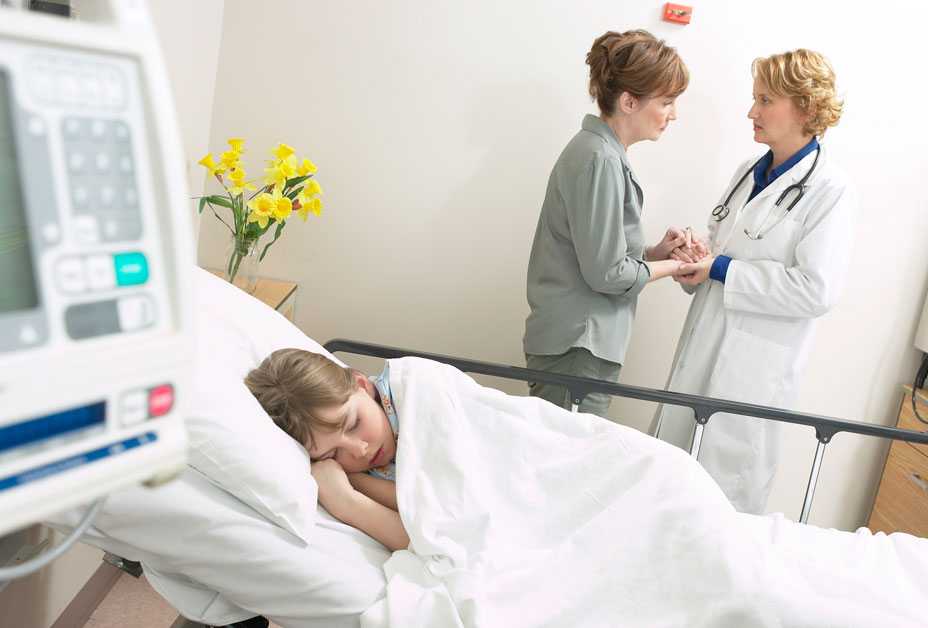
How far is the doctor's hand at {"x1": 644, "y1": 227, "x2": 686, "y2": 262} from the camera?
235cm

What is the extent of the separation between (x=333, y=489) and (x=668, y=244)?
4.49 ft

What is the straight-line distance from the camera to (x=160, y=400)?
1.91ft

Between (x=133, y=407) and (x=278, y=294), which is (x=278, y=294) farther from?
(x=133, y=407)

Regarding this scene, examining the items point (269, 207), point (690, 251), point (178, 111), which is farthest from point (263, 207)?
point (690, 251)

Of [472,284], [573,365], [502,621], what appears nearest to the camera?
[502,621]

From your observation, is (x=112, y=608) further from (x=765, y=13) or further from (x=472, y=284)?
(x=765, y=13)

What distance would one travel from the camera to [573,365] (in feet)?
7.20

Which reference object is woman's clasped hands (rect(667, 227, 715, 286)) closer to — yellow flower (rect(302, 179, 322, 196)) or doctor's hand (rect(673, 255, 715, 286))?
doctor's hand (rect(673, 255, 715, 286))

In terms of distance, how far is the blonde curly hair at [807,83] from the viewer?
2146mm

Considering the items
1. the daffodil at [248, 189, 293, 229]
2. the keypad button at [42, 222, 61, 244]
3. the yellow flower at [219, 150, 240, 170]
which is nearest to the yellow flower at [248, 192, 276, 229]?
the daffodil at [248, 189, 293, 229]

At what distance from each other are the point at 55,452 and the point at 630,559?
104cm

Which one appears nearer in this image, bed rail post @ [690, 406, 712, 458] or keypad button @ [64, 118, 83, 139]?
keypad button @ [64, 118, 83, 139]

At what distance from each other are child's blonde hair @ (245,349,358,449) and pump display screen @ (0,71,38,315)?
917 mm

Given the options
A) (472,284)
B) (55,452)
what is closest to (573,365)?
(472,284)
